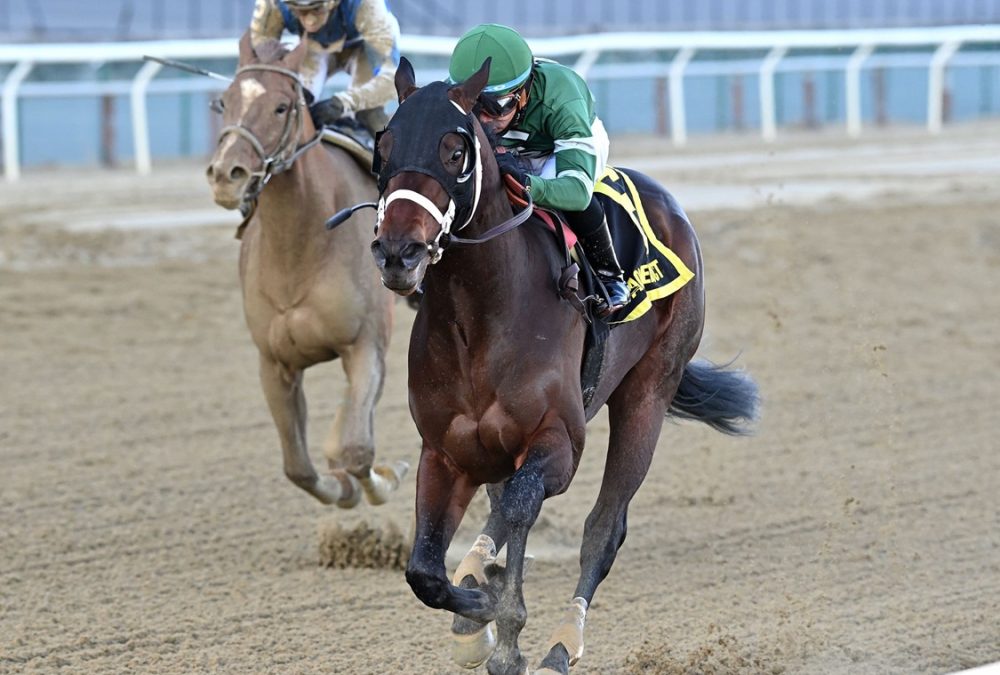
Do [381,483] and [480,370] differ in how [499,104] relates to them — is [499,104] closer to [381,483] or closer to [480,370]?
[480,370]

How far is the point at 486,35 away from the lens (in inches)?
149

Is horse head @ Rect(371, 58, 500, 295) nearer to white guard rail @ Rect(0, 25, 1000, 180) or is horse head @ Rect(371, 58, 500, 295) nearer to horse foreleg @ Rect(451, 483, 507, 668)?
horse foreleg @ Rect(451, 483, 507, 668)

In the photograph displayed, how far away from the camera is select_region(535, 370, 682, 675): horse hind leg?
387cm

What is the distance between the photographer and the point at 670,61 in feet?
63.0

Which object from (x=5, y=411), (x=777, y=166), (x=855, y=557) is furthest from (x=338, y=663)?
(x=777, y=166)

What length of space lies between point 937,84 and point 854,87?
1.14 meters

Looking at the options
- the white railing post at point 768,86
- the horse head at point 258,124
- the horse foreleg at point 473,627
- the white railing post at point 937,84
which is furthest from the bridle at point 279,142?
the white railing post at point 937,84

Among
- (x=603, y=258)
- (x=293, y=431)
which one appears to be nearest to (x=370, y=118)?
(x=293, y=431)

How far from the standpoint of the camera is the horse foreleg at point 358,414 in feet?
17.7

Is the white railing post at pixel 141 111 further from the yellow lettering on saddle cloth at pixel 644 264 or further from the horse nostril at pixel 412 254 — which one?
the horse nostril at pixel 412 254

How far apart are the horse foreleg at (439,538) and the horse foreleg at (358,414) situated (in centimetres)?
162

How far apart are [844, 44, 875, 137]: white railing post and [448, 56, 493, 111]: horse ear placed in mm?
16411

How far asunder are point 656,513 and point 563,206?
9.64 ft

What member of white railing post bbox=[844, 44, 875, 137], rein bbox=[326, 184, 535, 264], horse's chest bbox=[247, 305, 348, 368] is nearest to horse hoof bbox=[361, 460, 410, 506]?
horse's chest bbox=[247, 305, 348, 368]
